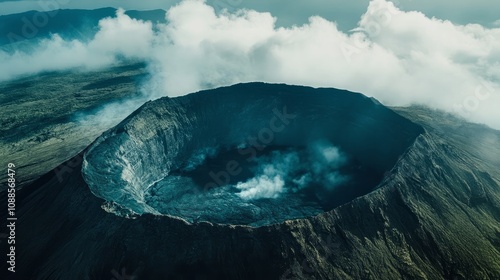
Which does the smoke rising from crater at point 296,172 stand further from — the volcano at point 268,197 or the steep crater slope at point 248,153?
the volcano at point 268,197

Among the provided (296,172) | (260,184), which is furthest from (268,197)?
(296,172)

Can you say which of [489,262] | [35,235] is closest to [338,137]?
[489,262]

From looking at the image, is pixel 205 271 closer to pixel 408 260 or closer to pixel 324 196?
pixel 408 260

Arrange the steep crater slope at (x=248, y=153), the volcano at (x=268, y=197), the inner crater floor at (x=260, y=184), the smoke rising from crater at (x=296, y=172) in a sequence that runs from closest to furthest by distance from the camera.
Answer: the volcano at (x=268, y=197) → the steep crater slope at (x=248, y=153) → the inner crater floor at (x=260, y=184) → the smoke rising from crater at (x=296, y=172)

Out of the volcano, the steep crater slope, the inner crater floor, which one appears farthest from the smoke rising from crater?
the volcano

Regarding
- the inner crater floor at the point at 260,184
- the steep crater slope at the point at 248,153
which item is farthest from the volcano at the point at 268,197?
the inner crater floor at the point at 260,184
